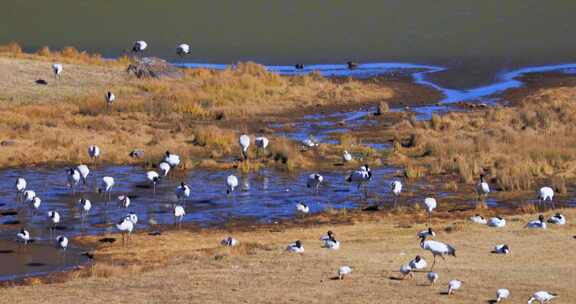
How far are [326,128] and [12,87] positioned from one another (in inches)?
564

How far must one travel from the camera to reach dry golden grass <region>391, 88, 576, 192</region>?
121 ft

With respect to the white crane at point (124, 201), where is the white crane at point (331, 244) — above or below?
below

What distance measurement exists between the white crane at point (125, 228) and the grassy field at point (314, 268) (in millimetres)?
224

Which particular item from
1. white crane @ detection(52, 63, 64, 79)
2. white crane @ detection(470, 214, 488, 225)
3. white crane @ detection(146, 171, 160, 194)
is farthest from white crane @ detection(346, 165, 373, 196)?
white crane @ detection(52, 63, 64, 79)

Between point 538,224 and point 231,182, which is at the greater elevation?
point 231,182

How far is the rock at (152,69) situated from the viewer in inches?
2345

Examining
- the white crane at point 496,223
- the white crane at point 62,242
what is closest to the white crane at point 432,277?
the white crane at point 496,223

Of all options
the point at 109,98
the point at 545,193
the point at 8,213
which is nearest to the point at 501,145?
the point at 545,193

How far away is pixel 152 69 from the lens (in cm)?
6019

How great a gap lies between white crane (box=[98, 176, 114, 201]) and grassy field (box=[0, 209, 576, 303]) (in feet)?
17.2

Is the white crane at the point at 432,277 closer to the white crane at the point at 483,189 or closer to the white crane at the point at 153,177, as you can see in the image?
the white crane at the point at 483,189

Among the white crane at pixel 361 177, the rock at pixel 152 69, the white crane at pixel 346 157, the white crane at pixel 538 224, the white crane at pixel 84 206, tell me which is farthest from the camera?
the rock at pixel 152 69

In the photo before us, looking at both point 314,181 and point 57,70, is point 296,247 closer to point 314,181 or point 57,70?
point 314,181

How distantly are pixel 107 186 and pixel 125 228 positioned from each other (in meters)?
6.84
